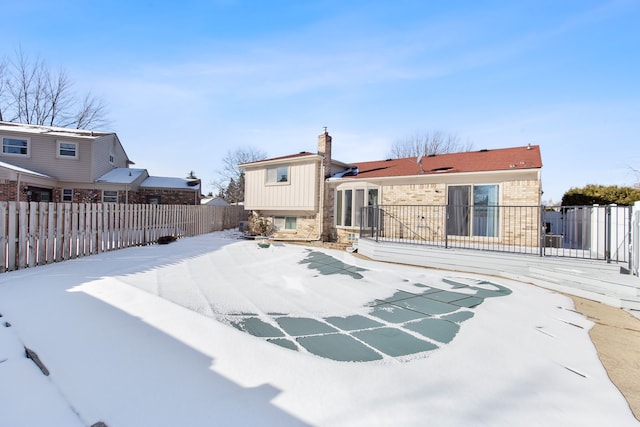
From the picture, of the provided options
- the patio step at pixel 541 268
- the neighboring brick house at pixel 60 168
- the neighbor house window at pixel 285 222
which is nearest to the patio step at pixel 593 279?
the patio step at pixel 541 268

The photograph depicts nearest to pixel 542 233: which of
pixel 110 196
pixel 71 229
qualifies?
pixel 71 229

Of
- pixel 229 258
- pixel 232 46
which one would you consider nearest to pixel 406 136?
pixel 232 46

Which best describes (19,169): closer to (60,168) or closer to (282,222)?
(60,168)

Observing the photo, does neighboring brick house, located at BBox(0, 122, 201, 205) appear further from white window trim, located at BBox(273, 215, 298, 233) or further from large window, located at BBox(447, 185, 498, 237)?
large window, located at BBox(447, 185, 498, 237)

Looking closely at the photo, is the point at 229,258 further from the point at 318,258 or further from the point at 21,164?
the point at 21,164

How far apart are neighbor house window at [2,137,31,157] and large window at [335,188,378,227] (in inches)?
735

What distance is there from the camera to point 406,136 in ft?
104

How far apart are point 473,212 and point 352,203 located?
15.3 feet

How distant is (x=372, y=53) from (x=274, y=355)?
1133 cm

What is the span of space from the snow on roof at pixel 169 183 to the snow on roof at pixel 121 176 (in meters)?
0.88

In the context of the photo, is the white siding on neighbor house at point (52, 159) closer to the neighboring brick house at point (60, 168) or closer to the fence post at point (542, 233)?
the neighboring brick house at point (60, 168)

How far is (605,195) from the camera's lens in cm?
1236

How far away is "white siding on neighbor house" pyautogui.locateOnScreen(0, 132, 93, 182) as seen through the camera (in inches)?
667

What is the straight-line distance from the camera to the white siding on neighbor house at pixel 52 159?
16.9 metres
